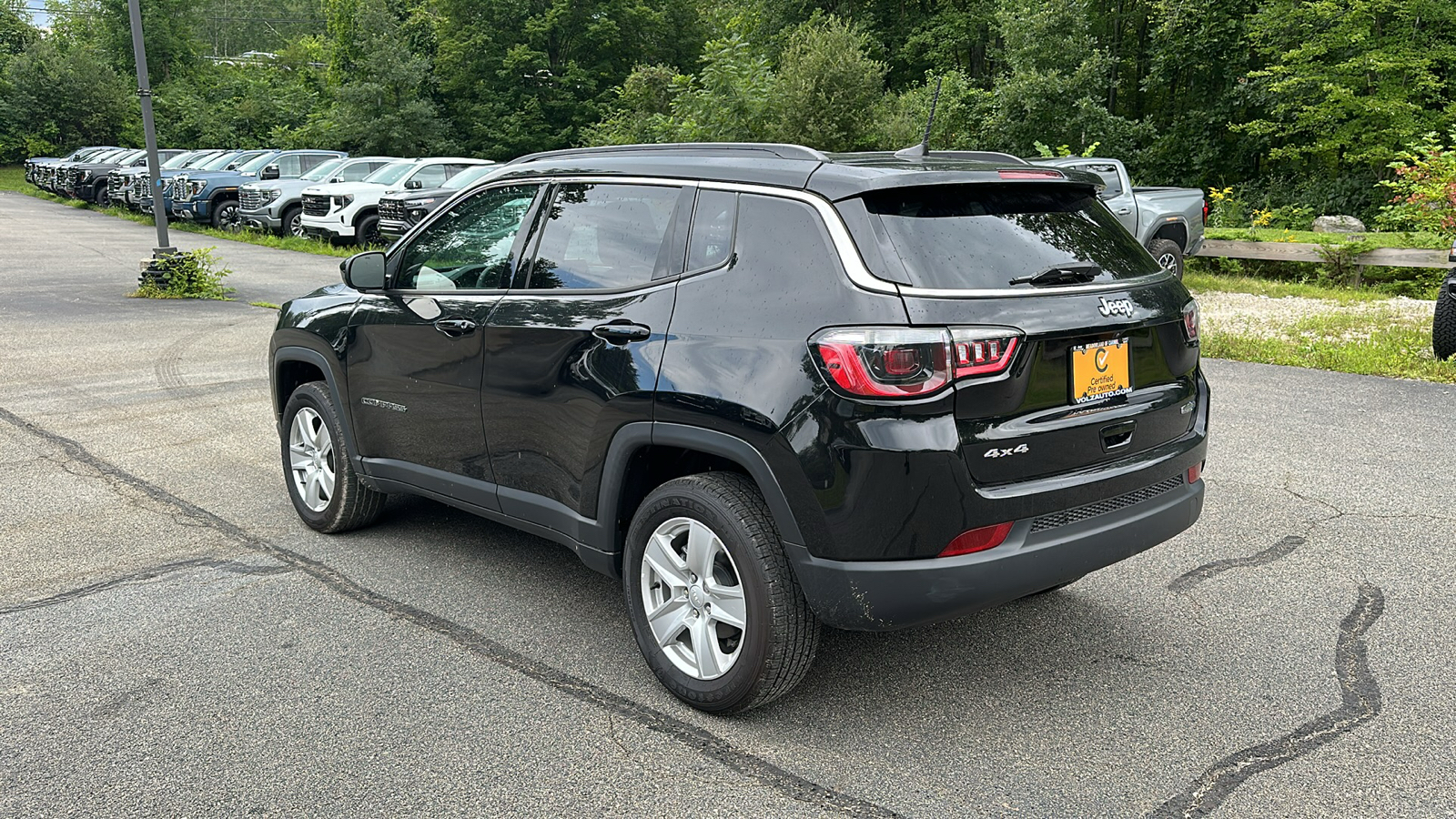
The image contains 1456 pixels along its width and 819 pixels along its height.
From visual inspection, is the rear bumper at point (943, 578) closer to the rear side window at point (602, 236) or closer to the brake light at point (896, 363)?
the brake light at point (896, 363)

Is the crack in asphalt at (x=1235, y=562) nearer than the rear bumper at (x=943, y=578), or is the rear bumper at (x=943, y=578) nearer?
the rear bumper at (x=943, y=578)

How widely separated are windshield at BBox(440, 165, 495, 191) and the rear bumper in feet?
59.3

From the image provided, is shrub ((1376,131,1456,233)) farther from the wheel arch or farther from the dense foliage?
the wheel arch

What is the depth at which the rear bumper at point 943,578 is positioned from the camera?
307 cm

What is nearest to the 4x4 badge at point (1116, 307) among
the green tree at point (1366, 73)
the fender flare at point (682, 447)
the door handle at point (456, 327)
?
the fender flare at point (682, 447)

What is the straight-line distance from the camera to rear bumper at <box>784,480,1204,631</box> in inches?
121

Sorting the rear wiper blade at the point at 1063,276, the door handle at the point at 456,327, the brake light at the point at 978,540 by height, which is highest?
the rear wiper blade at the point at 1063,276

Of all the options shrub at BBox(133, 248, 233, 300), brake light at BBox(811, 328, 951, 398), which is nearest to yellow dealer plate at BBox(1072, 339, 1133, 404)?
brake light at BBox(811, 328, 951, 398)

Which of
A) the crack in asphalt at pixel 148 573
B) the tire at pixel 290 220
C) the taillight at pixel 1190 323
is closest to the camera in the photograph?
the taillight at pixel 1190 323

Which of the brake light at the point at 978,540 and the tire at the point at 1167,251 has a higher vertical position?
the tire at the point at 1167,251

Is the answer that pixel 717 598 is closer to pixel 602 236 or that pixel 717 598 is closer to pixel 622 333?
pixel 622 333

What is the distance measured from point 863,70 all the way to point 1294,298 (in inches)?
400

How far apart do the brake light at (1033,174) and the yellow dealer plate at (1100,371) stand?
0.62m

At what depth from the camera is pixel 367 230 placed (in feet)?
68.6
